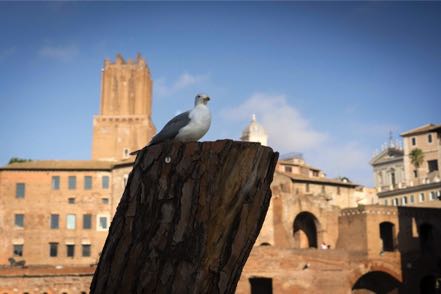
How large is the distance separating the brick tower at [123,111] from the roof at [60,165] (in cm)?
1777

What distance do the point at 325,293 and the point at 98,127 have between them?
4514cm

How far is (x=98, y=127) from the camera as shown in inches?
2960

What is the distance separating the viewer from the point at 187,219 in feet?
19.7

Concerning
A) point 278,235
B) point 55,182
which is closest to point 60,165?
point 55,182

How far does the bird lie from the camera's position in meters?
6.66

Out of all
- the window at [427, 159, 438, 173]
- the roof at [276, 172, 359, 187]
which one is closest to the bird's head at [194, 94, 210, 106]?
the roof at [276, 172, 359, 187]

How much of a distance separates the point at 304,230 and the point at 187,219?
42.2 m

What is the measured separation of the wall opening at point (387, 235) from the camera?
138 feet

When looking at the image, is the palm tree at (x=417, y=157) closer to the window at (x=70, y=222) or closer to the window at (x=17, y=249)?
the window at (x=70, y=222)

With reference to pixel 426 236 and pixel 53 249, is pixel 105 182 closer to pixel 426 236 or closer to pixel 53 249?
pixel 53 249

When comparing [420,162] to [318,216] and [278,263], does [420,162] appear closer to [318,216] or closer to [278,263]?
[318,216]

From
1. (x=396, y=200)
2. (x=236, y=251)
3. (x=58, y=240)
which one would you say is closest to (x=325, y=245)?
(x=58, y=240)

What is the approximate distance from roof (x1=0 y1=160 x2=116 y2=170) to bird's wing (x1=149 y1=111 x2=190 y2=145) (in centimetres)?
4708

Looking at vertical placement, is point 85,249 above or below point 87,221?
below
